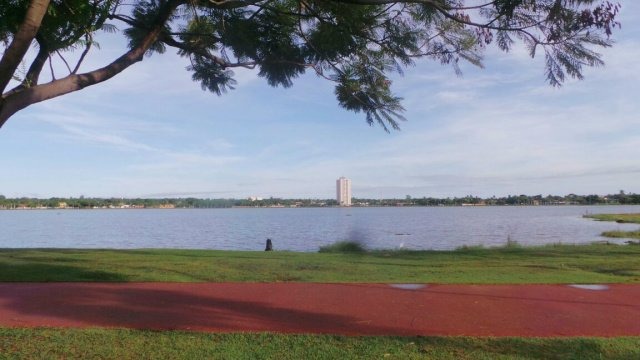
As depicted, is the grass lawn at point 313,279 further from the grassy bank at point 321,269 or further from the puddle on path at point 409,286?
the puddle on path at point 409,286

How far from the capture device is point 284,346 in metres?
6.73

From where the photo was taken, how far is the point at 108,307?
356 inches

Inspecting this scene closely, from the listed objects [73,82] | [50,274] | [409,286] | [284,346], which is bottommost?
[284,346]

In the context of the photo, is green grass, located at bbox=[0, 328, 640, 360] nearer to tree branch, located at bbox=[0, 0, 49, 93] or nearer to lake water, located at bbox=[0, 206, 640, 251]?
tree branch, located at bbox=[0, 0, 49, 93]

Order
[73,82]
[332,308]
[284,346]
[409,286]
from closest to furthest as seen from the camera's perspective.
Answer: [73,82]
[284,346]
[332,308]
[409,286]

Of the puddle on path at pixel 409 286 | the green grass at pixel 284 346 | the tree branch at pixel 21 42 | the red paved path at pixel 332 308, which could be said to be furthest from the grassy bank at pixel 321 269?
the tree branch at pixel 21 42

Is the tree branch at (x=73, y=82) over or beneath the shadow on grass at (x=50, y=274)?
over

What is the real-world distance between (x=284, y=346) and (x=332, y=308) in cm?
234

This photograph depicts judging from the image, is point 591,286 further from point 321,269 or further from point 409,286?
point 321,269

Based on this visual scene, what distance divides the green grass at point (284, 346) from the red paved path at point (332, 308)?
46 cm

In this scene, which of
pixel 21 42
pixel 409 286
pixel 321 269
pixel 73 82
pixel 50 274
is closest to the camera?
pixel 21 42

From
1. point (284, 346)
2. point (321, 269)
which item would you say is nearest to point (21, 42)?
point (284, 346)

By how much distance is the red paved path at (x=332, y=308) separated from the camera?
778 centimetres

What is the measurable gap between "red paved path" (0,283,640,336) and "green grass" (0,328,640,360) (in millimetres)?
460
